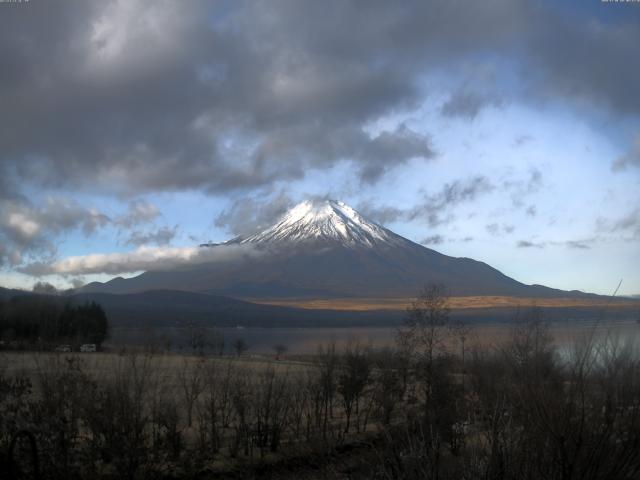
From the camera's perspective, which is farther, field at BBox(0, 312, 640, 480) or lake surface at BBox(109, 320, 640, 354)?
lake surface at BBox(109, 320, 640, 354)

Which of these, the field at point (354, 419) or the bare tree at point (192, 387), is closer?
the field at point (354, 419)

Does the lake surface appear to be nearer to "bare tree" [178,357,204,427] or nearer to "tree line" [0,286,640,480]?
"tree line" [0,286,640,480]

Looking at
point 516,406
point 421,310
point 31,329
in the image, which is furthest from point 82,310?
point 516,406

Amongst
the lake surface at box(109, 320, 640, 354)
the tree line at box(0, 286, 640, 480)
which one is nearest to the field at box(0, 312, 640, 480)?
the tree line at box(0, 286, 640, 480)

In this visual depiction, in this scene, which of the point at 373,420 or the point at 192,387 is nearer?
the point at 192,387

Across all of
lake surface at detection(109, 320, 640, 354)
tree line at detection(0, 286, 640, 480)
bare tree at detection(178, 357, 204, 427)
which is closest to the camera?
tree line at detection(0, 286, 640, 480)

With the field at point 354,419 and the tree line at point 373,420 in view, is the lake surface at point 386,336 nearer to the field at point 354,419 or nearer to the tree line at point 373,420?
the field at point 354,419

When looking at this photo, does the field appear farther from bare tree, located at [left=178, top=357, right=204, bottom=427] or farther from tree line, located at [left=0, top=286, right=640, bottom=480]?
bare tree, located at [left=178, top=357, right=204, bottom=427]

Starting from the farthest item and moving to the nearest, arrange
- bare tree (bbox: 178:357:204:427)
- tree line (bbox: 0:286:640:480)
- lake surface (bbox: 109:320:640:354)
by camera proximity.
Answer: bare tree (bbox: 178:357:204:427)
lake surface (bbox: 109:320:640:354)
tree line (bbox: 0:286:640:480)

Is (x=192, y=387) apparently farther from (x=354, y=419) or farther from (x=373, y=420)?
(x=354, y=419)

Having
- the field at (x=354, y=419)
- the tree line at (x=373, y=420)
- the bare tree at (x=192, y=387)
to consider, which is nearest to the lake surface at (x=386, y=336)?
the field at (x=354, y=419)

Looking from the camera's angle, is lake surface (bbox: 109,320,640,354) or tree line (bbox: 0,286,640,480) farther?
lake surface (bbox: 109,320,640,354)

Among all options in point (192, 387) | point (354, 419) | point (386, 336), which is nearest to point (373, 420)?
point (354, 419)

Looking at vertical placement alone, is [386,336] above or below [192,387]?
below
